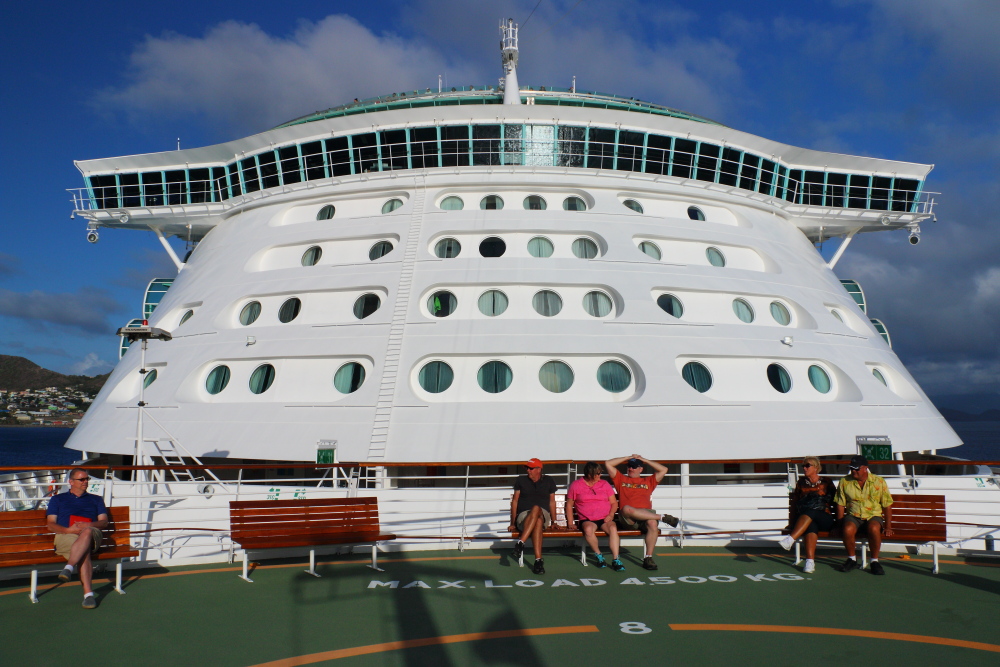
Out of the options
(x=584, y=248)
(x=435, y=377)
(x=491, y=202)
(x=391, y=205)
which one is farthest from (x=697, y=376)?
(x=391, y=205)

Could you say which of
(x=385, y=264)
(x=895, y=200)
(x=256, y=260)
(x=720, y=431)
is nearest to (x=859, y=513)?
(x=720, y=431)

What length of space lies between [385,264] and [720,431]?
9.05m

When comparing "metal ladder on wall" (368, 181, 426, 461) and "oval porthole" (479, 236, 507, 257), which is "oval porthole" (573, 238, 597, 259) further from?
"metal ladder on wall" (368, 181, 426, 461)

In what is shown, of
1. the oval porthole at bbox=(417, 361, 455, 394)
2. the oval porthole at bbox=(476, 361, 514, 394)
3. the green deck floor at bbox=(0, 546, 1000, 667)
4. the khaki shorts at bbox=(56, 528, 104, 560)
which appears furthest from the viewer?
the oval porthole at bbox=(417, 361, 455, 394)

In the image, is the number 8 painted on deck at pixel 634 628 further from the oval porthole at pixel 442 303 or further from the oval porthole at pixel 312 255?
the oval porthole at pixel 312 255

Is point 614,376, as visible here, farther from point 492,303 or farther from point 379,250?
point 379,250

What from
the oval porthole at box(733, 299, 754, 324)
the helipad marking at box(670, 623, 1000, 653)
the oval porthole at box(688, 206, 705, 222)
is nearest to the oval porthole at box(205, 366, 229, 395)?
the helipad marking at box(670, 623, 1000, 653)

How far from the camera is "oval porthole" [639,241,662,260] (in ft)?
55.2

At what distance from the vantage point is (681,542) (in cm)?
949

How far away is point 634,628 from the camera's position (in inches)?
232

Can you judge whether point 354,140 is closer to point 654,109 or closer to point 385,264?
point 385,264

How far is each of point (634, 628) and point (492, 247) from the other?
38.7 feet

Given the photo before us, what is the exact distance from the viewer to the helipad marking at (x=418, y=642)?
517 cm

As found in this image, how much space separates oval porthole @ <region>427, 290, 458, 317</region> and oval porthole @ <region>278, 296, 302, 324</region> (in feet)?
11.6
